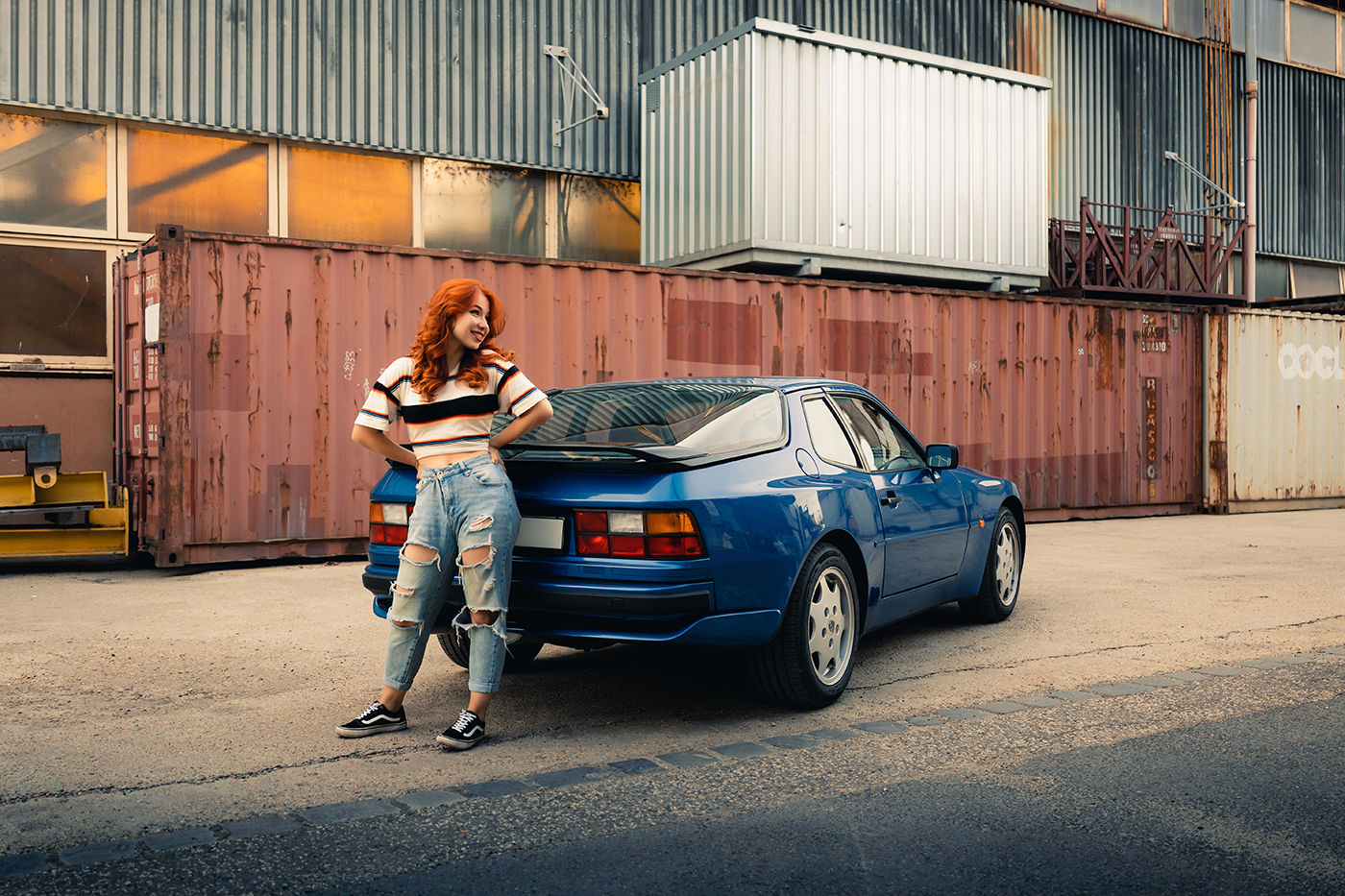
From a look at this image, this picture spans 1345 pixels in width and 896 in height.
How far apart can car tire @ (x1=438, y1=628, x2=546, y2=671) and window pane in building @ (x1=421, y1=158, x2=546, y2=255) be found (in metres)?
9.62

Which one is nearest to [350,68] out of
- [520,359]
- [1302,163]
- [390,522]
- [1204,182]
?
[520,359]

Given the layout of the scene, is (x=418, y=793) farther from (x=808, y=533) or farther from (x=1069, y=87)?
(x=1069, y=87)

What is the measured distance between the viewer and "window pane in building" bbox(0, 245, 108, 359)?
11891 millimetres

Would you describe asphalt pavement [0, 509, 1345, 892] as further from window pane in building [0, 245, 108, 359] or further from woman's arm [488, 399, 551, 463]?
window pane in building [0, 245, 108, 359]

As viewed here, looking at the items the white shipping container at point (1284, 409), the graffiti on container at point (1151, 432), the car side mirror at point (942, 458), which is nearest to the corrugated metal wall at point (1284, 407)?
the white shipping container at point (1284, 409)

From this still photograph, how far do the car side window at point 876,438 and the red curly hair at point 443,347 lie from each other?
1993 mm

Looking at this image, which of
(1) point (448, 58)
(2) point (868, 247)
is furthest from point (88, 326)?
(2) point (868, 247)

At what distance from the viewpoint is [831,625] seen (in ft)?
16.0

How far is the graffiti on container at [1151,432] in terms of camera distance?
14641 mm

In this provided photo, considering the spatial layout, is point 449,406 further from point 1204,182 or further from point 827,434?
point 1204,182

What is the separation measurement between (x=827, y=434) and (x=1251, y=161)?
18.4 m

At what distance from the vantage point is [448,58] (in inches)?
563

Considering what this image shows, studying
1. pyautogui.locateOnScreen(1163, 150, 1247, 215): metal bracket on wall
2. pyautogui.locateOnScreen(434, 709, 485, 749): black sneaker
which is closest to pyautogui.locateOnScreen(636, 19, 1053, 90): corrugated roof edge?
pyautogui.locateOnScreen(1163, 150, 1247, 215): metal bracket on wall

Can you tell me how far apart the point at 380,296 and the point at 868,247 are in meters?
5.84
